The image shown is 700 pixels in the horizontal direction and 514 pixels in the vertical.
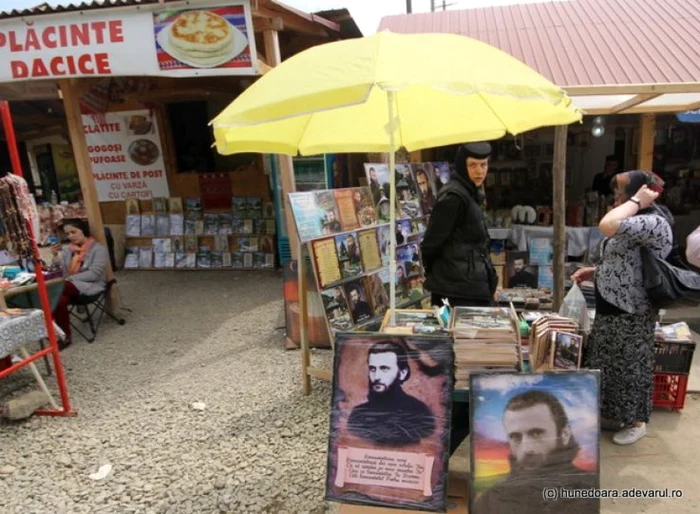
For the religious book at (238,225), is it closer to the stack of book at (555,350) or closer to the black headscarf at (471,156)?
the black headscarf at (471,156)

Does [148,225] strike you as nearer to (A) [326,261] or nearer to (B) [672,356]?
(A) [326,261]

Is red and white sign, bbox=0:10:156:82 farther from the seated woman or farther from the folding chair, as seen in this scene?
the folding chair

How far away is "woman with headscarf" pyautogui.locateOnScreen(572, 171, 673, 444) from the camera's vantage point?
96.0 inches

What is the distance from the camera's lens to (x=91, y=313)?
5.79 metres

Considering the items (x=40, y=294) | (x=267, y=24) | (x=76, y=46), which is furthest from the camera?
(x=267, y=24)

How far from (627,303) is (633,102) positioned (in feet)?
9.31

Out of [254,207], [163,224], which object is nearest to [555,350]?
[254,207]

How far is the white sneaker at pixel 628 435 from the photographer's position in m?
2.90

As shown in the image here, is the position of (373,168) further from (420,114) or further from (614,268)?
(614,268)

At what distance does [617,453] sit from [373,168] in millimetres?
2826

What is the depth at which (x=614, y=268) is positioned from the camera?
2.64 meters

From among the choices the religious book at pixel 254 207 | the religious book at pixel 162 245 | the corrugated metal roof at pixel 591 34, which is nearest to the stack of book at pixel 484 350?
the corrugated metal roof at pixel 591 34

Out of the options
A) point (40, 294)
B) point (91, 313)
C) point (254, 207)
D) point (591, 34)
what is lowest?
point (91, 313)

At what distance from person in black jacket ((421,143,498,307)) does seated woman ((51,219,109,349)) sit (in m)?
3.90
